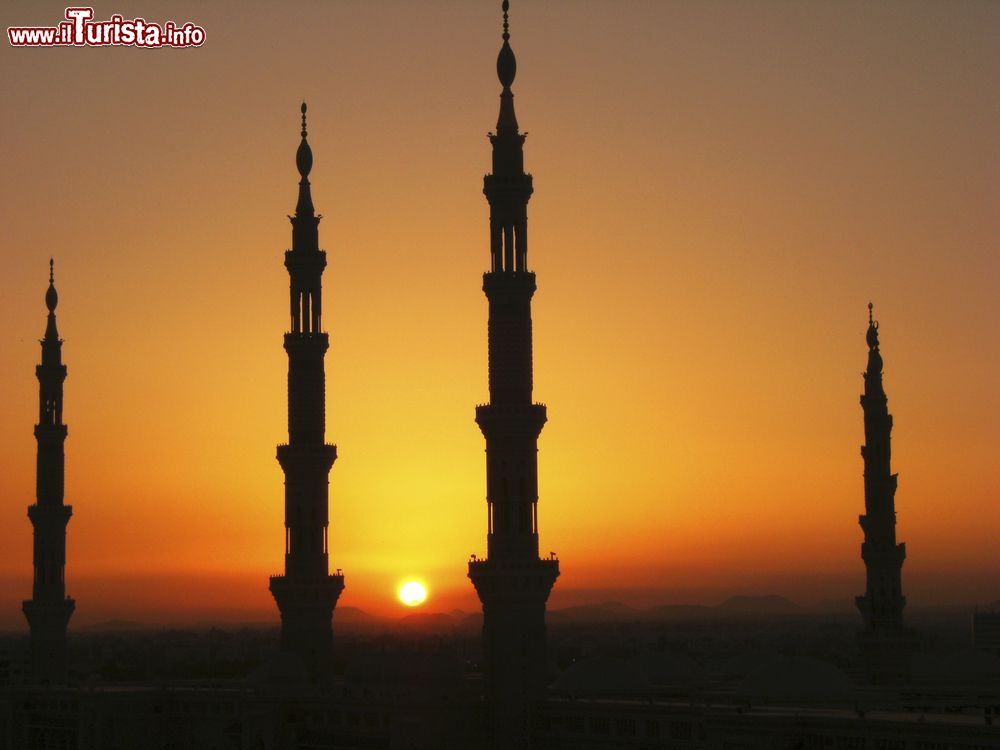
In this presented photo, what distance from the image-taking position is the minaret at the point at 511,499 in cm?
7444

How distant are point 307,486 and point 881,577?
99.9 feet

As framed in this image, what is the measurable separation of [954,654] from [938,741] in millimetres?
48560

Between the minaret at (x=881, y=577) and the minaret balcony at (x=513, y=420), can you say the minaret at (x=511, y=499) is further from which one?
the minaret at (x=881, y=577)

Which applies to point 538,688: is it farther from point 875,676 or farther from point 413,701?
point 875,676

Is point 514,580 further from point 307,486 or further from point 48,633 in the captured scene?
point 48,633

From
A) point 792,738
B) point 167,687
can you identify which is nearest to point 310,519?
point 167,687

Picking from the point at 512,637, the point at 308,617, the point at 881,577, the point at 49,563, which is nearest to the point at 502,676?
the point at 512,637

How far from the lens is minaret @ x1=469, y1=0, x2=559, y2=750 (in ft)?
244

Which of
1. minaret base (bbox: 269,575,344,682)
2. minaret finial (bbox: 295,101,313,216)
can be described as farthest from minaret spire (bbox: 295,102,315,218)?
minaret base (bbox: 269,575,344,682)

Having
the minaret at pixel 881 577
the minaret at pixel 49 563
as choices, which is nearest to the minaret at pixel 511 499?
the minaret at pixel 881 577

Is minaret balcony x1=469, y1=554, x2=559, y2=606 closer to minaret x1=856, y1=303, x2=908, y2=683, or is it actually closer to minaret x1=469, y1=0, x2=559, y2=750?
minaret x1=469, y1=0, x2=559, y2=750

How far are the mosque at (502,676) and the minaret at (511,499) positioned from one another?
3.3 inches

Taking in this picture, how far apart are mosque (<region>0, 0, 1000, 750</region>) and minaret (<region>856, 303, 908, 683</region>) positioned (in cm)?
10

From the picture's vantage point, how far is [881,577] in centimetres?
9506
